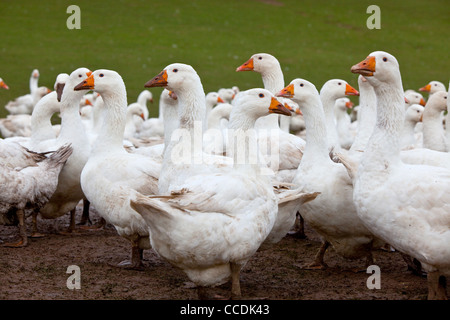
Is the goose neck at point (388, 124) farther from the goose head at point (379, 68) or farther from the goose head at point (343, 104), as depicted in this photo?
the goose head at point (343, 104)

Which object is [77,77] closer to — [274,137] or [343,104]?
[274,137]

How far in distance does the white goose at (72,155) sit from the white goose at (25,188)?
269 millimetres

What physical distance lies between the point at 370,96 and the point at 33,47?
19.3 metres

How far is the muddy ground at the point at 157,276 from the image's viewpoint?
5.95m

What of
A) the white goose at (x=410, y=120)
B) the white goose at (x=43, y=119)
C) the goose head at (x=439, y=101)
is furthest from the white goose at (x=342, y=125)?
the white goose at (x=43, y=119)

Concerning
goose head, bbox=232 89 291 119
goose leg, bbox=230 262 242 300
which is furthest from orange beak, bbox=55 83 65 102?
goose leg, bbox=230 262 242 300

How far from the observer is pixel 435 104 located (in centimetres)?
955

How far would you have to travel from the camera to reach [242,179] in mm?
5715

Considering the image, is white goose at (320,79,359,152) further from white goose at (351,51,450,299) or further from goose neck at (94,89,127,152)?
goose neck at (94,89,127,152)

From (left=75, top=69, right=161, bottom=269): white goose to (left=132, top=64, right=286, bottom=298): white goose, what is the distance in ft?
3.06

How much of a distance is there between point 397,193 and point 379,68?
113 cm

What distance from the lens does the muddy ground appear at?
5949 millimetres

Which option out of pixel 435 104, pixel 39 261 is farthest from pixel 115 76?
pixel 435 104

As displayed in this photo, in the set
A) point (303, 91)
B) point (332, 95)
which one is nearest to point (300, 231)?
point (332, 95)
